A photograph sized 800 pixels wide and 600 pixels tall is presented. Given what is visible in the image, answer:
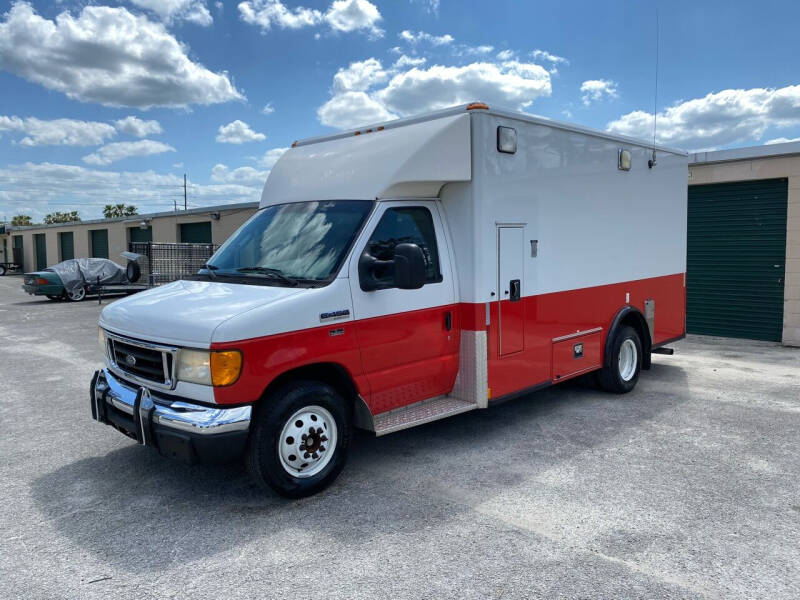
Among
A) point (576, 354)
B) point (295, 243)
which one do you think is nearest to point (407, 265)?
point (295, 243)

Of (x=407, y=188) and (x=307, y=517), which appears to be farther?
(x=407, y=188)

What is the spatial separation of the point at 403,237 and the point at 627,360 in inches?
159

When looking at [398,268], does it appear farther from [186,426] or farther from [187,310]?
[186,426]

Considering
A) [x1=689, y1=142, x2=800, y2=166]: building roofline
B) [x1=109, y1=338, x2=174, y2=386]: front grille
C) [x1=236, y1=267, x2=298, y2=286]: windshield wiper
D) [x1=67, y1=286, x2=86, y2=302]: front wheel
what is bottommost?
[x1=67, y1=286, x2=86, y2=302]: front wheel

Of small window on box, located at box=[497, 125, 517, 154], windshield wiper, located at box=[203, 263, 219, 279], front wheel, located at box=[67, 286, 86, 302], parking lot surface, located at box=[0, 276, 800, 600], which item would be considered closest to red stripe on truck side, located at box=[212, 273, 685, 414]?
parking lot surface, located at box=[0, 276, 800, 600]

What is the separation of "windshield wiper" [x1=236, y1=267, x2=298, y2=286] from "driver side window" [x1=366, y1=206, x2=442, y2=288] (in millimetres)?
655

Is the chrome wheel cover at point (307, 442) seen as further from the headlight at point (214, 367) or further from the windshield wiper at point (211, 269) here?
the windshield wiper at point (211, 269)

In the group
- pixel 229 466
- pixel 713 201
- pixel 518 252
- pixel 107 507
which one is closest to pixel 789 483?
pixel 518 252

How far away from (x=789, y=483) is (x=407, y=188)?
3.78 metres

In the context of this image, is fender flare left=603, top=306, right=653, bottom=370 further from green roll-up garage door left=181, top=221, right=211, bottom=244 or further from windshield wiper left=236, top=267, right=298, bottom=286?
green roll-up garage door left=181, top=221, right=211, bottom=244

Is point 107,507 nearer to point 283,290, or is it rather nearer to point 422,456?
point 283,290

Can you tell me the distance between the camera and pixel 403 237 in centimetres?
518

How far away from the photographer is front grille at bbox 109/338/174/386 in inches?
172

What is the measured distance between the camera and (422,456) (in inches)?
215
